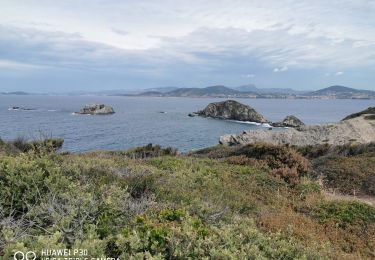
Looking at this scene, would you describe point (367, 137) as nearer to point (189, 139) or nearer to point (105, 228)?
point (189, 139)

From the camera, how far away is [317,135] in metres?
40.9

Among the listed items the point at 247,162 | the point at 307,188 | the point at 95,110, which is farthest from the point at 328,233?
the point at 95,110

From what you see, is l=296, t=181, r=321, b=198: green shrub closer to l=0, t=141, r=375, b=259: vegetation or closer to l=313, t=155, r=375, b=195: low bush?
l=0, t=141, r=375, b=259: vegetation

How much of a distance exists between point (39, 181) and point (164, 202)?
2.24 meters

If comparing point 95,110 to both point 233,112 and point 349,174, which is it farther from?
point 349,174

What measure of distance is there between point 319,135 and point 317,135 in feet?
0.79

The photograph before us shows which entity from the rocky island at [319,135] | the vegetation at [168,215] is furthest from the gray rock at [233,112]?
the vegetation at [168,215]

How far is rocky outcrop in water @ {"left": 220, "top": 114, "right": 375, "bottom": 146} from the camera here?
38.8m

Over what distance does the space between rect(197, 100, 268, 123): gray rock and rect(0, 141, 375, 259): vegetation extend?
257 ft

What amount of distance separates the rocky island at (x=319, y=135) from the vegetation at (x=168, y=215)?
28.9 metres

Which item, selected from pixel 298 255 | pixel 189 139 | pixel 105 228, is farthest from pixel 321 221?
pixel 189 139

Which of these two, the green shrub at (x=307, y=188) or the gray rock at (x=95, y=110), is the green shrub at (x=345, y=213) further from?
the gray rock at (x=95, y=110)

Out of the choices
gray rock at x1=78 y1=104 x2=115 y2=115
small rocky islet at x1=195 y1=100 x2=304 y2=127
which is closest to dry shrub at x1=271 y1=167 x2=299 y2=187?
small rocky islet at x1=195 y1=100 x2=304 y2=127

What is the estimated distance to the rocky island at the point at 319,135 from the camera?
38844mm
